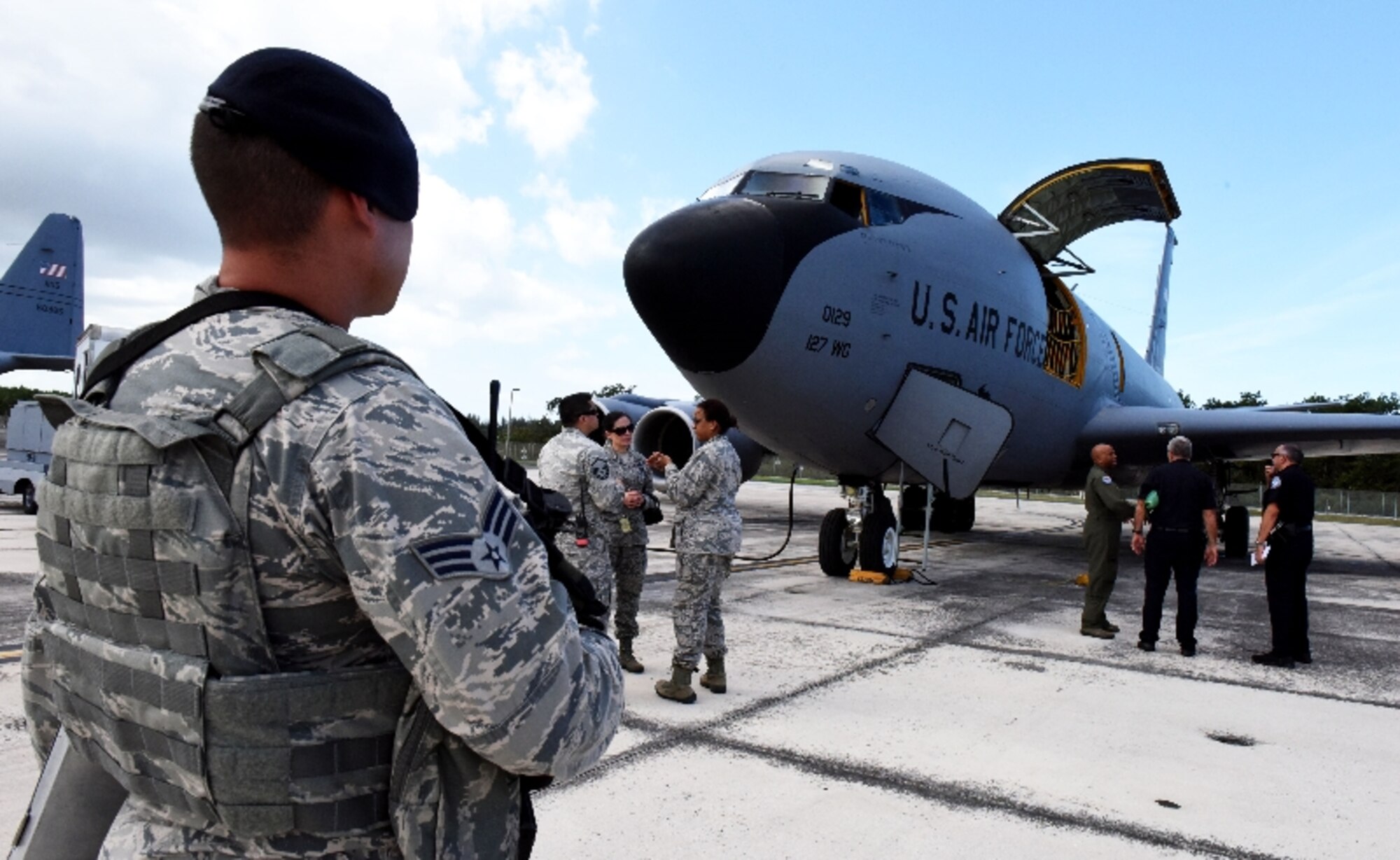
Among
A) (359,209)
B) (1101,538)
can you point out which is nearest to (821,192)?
(1101,538)

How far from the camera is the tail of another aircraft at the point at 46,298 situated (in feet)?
80.2

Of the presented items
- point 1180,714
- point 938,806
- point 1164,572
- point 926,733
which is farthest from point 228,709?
point 1164,572

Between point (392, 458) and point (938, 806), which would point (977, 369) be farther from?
point (392, 458)

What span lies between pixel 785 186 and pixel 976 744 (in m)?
5.48

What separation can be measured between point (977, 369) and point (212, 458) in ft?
28.7

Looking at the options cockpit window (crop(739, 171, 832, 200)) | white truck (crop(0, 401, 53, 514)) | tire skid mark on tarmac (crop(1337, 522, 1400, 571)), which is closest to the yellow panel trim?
cockpit window (crop(739, 171, 832, 200))

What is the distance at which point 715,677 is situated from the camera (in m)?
5.00

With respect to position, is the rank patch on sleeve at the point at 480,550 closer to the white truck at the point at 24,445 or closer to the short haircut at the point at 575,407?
the short haircut at the point at 575,407

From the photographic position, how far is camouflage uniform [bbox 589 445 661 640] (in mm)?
5480

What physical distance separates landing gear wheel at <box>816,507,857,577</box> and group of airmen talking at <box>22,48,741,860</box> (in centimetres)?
828

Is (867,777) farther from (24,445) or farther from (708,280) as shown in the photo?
(24,445)

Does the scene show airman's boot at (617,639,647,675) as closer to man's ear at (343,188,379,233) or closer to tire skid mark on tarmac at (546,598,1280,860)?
tire skid mark on tarmac at (546,598,1280,860)

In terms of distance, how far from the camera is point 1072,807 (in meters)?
3.50

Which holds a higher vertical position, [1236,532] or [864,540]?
[1236,532]
